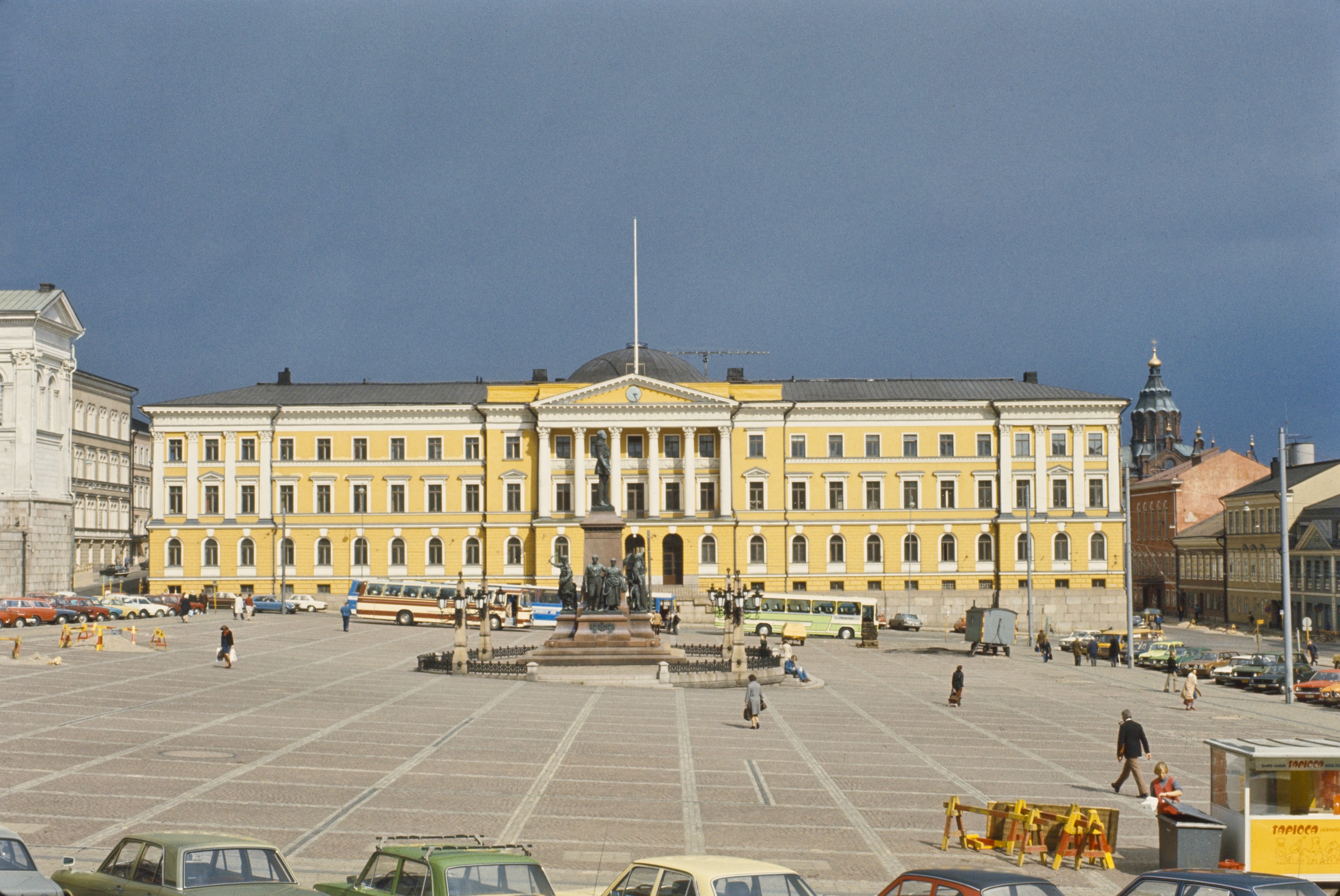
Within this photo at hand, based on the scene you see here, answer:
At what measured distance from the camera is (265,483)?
310ft

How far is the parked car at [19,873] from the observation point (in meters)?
12.9

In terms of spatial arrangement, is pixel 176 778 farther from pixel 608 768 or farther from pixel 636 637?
pixel 636 637

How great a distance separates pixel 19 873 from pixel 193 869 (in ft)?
6.00

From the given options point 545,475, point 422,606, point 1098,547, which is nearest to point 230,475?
point 545,475

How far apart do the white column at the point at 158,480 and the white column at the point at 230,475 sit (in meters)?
4.14

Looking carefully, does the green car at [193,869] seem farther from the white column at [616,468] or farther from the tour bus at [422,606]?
the white column at [616,468]

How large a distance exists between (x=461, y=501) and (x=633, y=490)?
12155mm

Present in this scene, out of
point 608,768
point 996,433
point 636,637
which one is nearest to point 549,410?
point 996,433

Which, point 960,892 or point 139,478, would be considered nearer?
point 960,892

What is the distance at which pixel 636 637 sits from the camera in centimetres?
4838

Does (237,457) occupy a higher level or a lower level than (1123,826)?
higher

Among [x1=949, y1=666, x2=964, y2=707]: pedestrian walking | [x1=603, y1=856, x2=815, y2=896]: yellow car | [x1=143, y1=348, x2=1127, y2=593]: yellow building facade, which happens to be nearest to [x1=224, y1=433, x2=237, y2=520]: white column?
[x1=143, y1=348, x2=1127, y2=593]: yellow building facade

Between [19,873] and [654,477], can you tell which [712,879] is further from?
[654,477]

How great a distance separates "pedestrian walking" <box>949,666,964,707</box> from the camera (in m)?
38.8
